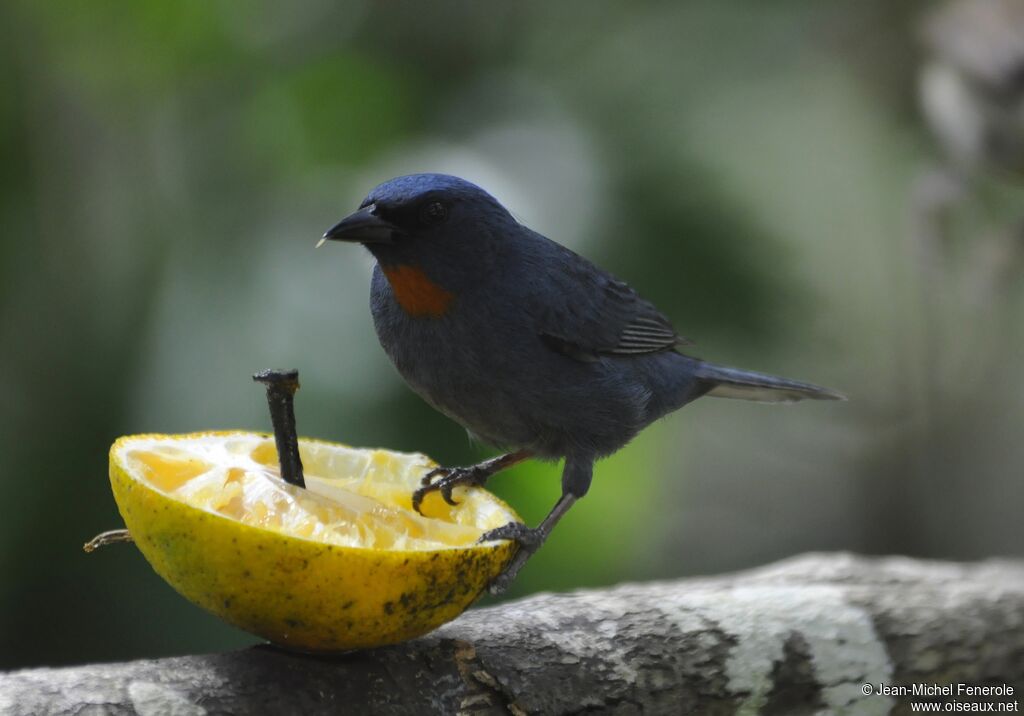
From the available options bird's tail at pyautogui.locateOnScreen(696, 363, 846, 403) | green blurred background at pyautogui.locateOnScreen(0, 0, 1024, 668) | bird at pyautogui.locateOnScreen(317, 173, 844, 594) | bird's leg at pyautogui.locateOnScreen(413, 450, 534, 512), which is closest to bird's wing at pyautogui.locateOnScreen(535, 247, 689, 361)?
bird at pyautogui.locateOnScreen(317, 173, 844, 594)

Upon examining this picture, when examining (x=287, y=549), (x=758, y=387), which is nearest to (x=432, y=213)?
(x=287, y=549)

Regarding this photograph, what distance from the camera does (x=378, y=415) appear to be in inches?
163

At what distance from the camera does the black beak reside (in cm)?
253

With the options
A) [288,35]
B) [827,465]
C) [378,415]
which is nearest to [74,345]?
[378,415]

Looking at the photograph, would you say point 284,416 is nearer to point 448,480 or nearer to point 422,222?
point 448,480

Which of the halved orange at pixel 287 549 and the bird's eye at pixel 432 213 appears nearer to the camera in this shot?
the halved orange at pixel 287 549

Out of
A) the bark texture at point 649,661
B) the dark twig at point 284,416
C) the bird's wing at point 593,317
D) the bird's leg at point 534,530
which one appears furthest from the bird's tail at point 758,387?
the dark twig at point 284,416

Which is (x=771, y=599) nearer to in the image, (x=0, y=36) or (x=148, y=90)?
(x=148, y=90)

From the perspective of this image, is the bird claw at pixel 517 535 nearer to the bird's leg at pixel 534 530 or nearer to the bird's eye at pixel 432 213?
the bird's leg at pixel 534 530

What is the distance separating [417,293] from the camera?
2.77 metres

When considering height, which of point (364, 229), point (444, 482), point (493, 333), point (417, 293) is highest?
point (364, 229)

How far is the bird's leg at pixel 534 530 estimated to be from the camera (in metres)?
2.32

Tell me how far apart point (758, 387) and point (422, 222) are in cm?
127

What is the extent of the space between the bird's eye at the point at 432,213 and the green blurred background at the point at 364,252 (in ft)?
4.84
